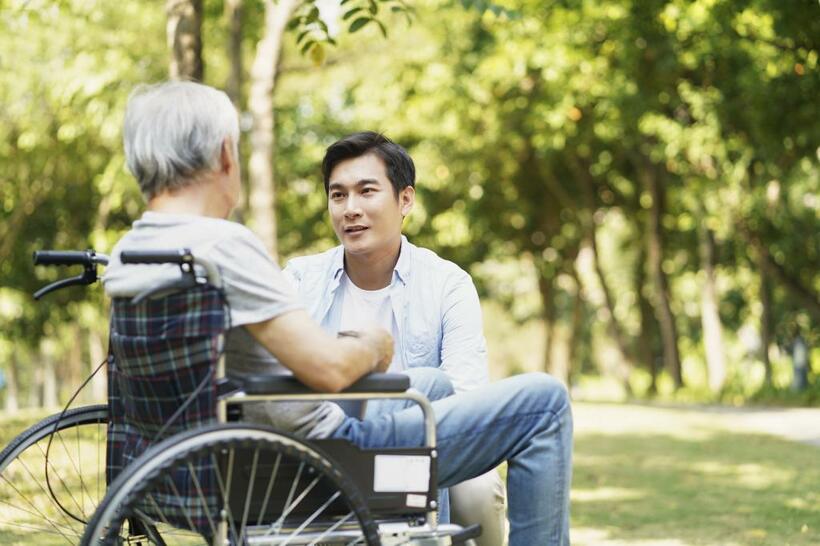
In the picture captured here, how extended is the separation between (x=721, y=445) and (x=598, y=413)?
562 centimetres

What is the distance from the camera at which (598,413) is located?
1845 centimetres

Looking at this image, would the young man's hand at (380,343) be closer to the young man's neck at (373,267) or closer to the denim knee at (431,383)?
the denim knee at (431,383)

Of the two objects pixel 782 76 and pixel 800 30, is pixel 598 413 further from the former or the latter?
pixel 800 30

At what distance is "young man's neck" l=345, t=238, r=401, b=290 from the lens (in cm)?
440

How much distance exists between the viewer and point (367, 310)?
442 centimetres

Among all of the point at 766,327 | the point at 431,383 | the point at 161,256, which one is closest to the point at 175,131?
the point at 161,256

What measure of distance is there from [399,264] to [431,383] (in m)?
0.67

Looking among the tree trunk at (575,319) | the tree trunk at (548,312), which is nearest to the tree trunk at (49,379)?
the tree trunk at (548,312)

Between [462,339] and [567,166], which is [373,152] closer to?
[462,339]

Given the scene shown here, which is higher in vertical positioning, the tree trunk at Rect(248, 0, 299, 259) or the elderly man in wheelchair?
the tree trunk at Rect(248, 0, 299, 259)

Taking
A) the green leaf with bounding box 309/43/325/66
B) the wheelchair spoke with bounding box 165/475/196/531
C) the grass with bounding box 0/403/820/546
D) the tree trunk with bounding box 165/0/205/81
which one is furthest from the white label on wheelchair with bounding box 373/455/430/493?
the tree trunk with bounding box 165/0/205/81

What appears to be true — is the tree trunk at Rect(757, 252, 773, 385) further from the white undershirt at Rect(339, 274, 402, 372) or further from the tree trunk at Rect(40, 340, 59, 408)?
the tree trunk at Rect(40, 340, 59, 408)

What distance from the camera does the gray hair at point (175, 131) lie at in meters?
3.14

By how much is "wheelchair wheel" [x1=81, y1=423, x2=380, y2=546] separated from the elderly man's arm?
155mm
